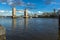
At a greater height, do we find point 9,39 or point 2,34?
point 2,34

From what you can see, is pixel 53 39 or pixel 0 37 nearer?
pixel 0 37

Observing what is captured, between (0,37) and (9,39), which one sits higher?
(0,37)

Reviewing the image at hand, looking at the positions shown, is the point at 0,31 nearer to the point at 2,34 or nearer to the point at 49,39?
the point at 2,34

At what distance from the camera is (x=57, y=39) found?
82.1 feet

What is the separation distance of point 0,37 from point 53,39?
1190 centimetres

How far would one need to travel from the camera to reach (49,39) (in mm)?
24797

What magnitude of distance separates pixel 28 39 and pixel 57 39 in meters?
5.12

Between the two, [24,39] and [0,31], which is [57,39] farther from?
[0,31]

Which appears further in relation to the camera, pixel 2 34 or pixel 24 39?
pixel 24 39

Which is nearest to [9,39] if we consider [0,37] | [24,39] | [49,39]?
[24,39]

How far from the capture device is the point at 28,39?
2489 cm

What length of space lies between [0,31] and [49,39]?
37.6ft

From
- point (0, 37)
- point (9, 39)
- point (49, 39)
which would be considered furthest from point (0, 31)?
point (49, 39)

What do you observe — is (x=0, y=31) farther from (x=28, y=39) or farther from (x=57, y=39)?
(x=57, y=39)
